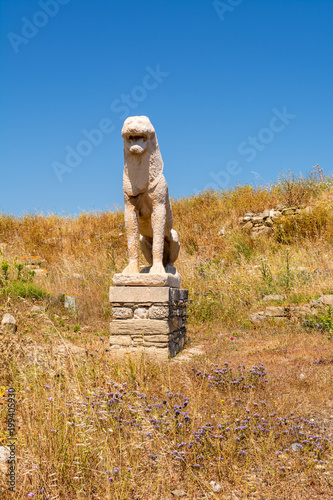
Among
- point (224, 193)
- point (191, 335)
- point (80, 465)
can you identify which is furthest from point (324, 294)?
point (224, 193)

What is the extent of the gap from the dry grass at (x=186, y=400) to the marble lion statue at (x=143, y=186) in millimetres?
1363

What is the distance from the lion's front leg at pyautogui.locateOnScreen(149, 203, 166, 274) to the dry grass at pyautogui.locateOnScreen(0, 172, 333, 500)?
117 cm

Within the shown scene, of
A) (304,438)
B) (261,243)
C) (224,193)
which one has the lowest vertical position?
(304,438)

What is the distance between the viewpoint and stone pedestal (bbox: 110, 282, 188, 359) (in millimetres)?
4715

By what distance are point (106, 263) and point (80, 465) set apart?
7.63m

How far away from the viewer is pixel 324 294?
719 centimetres

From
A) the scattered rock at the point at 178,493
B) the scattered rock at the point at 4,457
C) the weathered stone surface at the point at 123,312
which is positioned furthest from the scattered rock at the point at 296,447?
the weathered stone surface at the point at 123,312

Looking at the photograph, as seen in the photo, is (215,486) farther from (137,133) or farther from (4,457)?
(137,133)

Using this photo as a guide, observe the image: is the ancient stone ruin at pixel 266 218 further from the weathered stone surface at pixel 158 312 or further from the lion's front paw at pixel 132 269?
the weathered stone surface at pixel 158 312

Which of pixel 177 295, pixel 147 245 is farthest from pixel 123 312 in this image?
pixel 147 245

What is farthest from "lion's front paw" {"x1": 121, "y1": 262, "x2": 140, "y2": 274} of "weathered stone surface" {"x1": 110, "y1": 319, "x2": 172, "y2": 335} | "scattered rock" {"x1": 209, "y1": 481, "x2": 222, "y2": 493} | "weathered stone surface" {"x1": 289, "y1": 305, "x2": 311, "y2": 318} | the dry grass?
"weathered stone surface" {"x1": 289, "y1": 305, "x2": 311, "y2": 318}

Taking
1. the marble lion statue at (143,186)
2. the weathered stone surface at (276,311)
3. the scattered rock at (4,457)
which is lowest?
the scattered rock at (4,457)

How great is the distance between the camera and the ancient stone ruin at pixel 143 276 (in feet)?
15.4

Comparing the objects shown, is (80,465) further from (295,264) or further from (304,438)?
(295,264)
